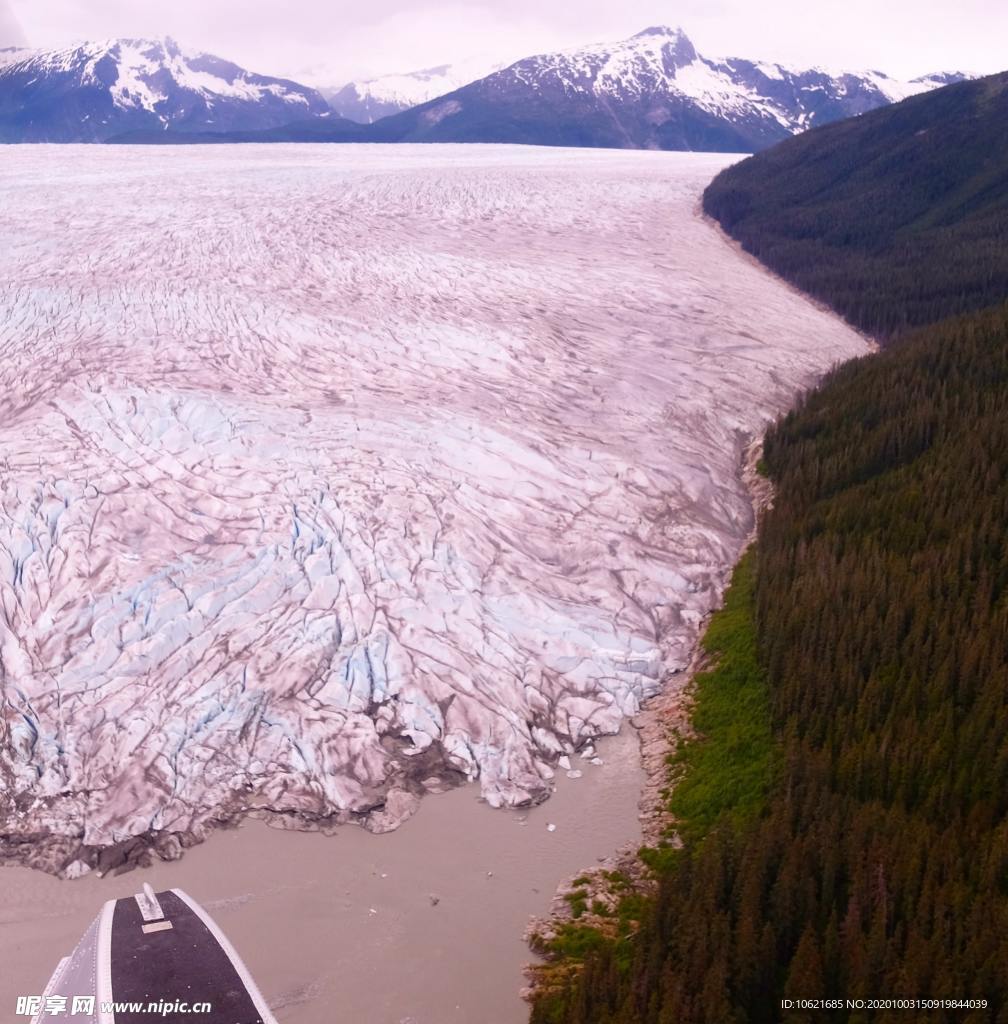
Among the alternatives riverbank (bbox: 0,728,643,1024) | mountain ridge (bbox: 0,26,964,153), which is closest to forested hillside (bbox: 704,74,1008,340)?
riverbank (bbox: 0,728,643,1024)

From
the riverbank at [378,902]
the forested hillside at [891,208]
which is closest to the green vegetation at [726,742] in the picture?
the riverbank at [378,902]

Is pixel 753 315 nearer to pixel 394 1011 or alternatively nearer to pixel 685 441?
pixel 685 441

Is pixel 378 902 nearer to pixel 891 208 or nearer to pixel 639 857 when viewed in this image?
pixel 639 857

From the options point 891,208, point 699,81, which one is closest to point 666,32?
point 699,81

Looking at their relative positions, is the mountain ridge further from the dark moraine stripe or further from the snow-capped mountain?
the dark moraine stripe

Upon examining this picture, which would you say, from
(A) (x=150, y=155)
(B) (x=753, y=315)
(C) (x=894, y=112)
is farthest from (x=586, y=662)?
(C) (x=894, y=112)

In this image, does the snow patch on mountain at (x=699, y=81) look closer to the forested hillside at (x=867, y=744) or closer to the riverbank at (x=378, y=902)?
the forested hillside at (x=867, y=744)
